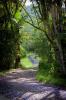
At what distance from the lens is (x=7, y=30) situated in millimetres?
24328

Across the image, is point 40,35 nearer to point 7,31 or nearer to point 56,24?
point 7,31

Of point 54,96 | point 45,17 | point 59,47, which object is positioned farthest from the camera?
point 45,17

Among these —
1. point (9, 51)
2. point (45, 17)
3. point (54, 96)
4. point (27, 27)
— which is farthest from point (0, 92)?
point (27, 27)

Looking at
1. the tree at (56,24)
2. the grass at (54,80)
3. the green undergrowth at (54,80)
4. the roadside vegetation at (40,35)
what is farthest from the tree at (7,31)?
the grass at (54,80)

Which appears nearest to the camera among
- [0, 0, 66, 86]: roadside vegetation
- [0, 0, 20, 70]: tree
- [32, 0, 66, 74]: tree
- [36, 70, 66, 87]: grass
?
[36, 70, 66, 87]: grass

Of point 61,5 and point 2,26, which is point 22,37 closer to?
point 2,26

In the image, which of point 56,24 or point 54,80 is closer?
point 54,80

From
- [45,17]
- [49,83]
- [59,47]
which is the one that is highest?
[45,17]

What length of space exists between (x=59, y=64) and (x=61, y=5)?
364cm

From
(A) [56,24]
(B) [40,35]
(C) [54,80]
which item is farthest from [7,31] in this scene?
(C) [54,80]

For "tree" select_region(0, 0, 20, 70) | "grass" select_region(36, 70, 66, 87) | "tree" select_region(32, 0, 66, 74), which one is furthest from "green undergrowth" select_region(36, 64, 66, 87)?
"tree" select_region(0, 0, 20, 70)

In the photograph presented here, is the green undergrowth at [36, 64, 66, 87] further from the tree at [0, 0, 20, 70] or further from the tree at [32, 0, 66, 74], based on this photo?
the tree at [0, 0, 20, 70]

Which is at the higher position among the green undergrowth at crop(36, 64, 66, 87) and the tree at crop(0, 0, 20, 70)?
the tree at crop(0, 0, 20, 70)

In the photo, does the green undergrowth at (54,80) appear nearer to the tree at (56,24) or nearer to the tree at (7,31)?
the tree at (56,24)
